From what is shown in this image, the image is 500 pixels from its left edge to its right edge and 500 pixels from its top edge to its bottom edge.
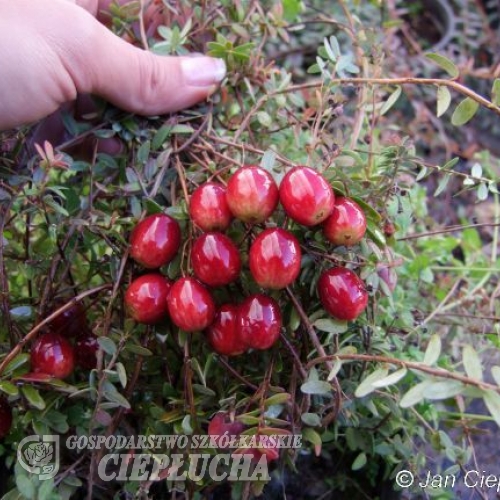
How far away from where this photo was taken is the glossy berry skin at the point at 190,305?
62cm

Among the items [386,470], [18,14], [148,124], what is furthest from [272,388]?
[18,14]

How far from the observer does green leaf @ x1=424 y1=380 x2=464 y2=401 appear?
1.68 feet

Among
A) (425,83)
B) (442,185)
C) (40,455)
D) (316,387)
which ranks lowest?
(40,455)

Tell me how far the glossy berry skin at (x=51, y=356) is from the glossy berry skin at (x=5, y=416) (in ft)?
0.24

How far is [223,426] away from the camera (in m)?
0.64

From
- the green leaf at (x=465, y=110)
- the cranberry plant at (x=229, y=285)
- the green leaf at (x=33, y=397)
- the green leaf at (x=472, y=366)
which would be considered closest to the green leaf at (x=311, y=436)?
the cranberry plant at (x=229, y=285)

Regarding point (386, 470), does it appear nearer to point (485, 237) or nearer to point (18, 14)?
point (18, 14)

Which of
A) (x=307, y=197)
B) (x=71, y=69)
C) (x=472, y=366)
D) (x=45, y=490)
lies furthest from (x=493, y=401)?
(x=71, y=69)

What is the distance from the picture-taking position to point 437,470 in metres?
0.90

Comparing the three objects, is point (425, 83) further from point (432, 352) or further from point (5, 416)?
point (5, 416)

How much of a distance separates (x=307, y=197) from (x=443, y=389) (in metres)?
0.23

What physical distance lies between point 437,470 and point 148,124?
73 cm

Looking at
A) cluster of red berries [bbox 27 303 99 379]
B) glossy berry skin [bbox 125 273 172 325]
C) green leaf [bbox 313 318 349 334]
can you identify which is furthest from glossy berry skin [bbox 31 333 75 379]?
green leaf [bbox 313 318 349 334]

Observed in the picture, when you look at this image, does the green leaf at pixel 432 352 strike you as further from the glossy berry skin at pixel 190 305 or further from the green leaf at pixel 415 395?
the glossy berry skin at pixel 190 305
